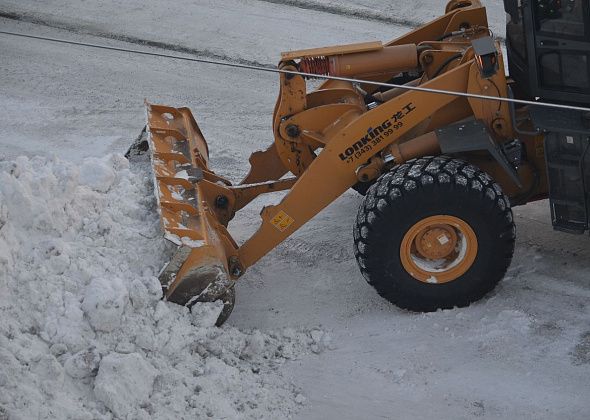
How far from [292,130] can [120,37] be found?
473cm

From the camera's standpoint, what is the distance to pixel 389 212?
591 centimetres

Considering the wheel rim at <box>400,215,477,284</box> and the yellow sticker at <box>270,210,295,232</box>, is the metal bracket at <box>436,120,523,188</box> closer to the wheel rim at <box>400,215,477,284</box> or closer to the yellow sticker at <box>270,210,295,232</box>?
the wheel rim at <box>400,215,477,284</box>

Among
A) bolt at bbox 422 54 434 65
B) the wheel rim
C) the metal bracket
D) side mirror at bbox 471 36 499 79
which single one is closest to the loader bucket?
the wheel rim

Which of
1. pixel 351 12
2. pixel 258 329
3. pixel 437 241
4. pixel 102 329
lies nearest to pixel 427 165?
pixel 437 241

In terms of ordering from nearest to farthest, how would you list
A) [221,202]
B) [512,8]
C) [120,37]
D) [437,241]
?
[437,241] → [512,8] → [221,202] → [120,37]

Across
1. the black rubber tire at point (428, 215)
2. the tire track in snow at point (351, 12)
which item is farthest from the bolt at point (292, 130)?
the tire track in snow at point (351, 12)

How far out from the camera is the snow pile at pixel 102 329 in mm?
5211

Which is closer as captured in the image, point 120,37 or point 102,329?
point 102,329

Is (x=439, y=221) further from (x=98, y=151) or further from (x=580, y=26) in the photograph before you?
(x=98, y=151)

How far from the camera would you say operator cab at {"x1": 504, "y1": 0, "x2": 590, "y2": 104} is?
19.1ft

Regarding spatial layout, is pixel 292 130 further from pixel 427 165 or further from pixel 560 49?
pixel 560 49

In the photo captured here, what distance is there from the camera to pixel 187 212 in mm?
6203

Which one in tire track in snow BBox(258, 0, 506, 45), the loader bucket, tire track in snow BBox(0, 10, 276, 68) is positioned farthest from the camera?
tire track in snow BBox(258, 0, 506, 45)

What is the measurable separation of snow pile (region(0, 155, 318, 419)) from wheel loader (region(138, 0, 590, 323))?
0.67 feet
